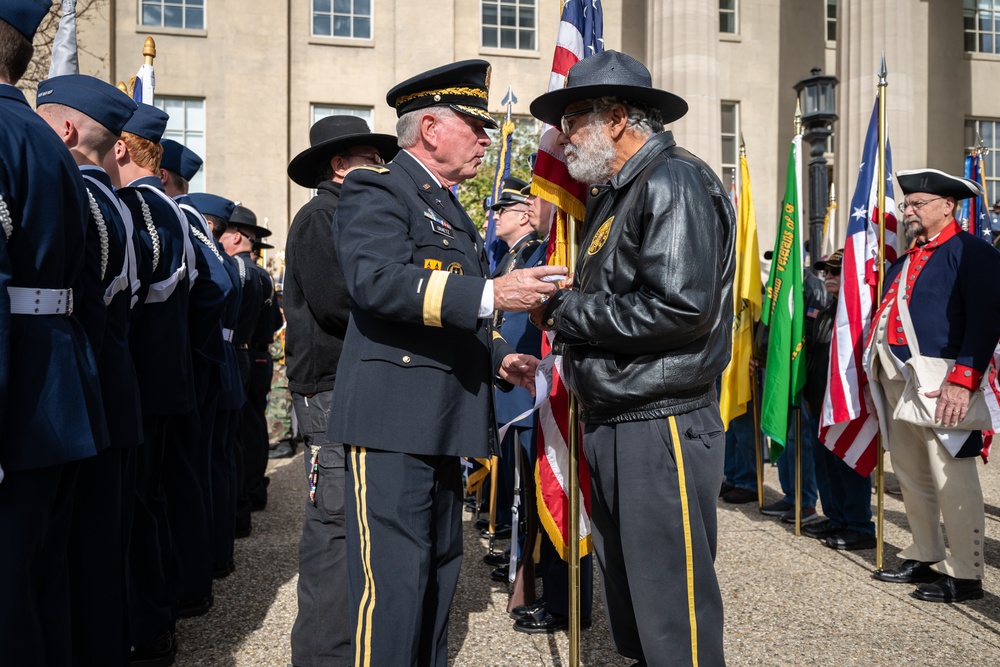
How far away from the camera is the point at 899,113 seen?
18547mm

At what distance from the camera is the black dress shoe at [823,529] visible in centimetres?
644

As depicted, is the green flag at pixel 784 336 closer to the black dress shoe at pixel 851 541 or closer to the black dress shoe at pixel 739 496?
the black dress shoe at pixel 851 541

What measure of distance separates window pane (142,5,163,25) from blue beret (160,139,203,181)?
17.8m

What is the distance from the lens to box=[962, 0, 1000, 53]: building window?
23.3m

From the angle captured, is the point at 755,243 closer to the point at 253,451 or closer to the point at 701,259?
the point at 253,451

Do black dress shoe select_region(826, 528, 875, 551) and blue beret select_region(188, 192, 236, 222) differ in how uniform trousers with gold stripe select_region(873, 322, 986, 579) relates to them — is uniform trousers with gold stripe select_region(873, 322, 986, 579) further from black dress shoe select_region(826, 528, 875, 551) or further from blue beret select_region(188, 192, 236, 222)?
blue beret select_region(188, 192, 236, 222)

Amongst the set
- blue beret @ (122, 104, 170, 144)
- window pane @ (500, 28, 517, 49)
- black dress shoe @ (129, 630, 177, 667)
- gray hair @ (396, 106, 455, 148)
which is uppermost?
window pane @ (500, 28, 517, 49)

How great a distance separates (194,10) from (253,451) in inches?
681

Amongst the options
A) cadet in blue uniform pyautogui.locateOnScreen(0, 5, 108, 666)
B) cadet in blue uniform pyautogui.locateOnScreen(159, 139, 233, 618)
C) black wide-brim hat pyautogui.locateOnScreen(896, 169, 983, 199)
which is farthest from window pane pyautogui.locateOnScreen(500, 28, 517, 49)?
cadet in blue uniform pyautogui.locateOnScreen(0, 5, 108, 666)

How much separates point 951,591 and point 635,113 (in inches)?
140

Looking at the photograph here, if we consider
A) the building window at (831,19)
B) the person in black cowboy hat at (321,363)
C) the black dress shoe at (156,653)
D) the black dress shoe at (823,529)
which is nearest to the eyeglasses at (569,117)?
the person in black cowboy hat at (321,363)

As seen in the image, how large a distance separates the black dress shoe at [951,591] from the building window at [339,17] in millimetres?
19653

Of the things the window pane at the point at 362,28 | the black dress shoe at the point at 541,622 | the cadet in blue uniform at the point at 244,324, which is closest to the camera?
the black dress shoe at the point at 541,622

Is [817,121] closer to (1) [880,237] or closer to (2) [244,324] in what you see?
(1) [880,237]
